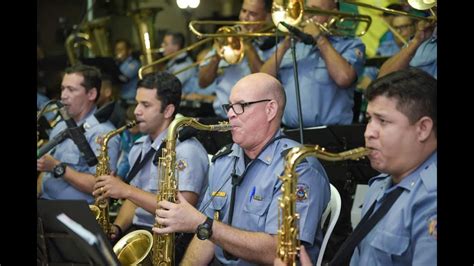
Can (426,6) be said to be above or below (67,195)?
above

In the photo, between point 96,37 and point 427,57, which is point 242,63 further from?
point 96,37

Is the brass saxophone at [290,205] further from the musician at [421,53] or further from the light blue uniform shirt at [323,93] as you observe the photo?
the light blue uniform shirt at [323,93]

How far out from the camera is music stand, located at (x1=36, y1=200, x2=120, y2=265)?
148 inches

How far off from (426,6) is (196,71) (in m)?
3.78

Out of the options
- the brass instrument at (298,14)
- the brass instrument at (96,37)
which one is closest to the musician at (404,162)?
the brass instrument at (298,14)

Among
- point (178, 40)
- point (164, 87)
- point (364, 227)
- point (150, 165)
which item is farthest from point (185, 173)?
point (178, 40)

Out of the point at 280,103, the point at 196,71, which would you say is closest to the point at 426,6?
the point at 280,103

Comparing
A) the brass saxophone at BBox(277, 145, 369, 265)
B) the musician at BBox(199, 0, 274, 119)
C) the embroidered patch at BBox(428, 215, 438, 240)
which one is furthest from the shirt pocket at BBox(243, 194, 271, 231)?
the musician at BBox(199, 0, 274, 119)

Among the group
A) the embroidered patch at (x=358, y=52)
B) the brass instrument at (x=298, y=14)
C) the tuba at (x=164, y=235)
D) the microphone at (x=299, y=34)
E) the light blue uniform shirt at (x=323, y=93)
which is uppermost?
the brass instrument at (x=298, y=14)

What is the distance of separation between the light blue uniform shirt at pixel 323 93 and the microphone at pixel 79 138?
152cm

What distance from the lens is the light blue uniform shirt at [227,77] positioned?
22.7 feet

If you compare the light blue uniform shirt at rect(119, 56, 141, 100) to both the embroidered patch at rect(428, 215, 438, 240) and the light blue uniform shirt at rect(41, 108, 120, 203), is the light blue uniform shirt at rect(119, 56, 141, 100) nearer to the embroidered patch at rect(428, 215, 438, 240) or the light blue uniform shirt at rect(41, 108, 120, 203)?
the light blue uniform shirt at rect(41, 108, 120, 203)

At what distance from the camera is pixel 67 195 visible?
19.8 feet
